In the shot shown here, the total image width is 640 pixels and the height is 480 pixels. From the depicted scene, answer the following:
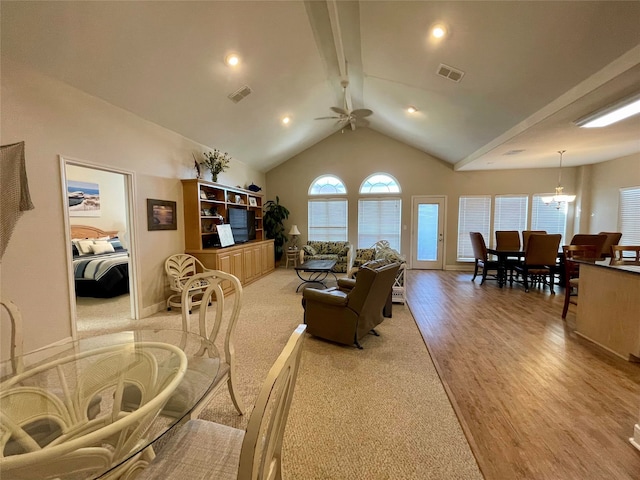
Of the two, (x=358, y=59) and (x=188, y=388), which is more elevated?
(x=358, y=59)

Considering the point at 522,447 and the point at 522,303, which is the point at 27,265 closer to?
the point at 522,447

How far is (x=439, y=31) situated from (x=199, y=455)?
4.10 meters

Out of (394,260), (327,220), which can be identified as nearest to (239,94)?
(394,260)

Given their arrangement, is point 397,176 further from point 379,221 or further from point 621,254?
point 621,254

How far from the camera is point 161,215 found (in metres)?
4.18

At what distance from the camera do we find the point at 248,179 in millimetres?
7090

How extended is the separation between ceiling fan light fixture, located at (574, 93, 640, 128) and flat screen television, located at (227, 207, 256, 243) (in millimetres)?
5796

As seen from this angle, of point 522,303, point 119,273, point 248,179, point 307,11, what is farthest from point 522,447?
point 248,179

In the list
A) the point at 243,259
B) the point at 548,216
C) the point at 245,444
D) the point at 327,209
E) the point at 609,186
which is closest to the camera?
the point at 245,444

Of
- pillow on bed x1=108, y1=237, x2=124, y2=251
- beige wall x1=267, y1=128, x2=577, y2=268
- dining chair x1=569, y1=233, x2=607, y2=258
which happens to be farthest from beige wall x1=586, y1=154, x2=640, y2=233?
pillow on bed x1=108, y1=237, x2=124, y2=251

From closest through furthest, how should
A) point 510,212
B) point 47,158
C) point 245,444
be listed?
point 245,444 → point 47,158 → point 510,212

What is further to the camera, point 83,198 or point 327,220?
point 327,220

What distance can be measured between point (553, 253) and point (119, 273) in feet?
26.0

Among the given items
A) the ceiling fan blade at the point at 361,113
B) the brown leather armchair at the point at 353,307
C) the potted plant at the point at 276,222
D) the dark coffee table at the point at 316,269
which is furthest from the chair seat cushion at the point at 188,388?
the potted plant at the point at 276,222
